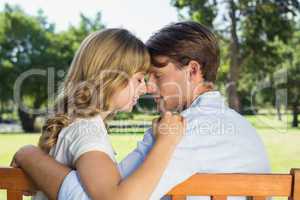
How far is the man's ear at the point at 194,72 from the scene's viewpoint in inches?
74.2

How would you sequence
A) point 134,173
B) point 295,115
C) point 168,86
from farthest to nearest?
point 295,115, point 168,86, point 134,173

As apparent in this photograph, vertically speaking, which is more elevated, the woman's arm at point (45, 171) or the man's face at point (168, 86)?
the man's face at point (168, 86)

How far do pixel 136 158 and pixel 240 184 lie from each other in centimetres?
33

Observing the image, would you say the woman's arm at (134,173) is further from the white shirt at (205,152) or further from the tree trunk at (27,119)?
the tree trunk at (27,119)

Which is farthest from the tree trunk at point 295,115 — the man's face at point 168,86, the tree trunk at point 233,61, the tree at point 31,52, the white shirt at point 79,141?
the white shirt at point 79,141

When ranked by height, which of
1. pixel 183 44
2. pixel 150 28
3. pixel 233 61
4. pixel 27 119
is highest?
pixel 150 28

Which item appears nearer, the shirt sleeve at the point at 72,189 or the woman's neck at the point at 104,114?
the shirt sleeve at the point at 72,189

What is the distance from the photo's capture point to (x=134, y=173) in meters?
1.46

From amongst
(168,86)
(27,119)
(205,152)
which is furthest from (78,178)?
(27,119)

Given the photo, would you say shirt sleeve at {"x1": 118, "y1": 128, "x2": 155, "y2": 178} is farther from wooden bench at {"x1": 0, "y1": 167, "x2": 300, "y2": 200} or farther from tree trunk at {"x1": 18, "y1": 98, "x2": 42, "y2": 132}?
tree trunk at {"x1": 18, "y1": 98, "x2": 42, "y2": 132}

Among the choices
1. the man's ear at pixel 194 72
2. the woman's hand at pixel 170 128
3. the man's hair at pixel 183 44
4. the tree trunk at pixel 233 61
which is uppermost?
the tree trunk at pixel 233 61

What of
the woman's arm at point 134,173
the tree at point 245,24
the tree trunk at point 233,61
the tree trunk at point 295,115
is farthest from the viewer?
the tree trunk at point 295,115

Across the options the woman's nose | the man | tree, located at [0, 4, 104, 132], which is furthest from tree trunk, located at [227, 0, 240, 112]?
the man

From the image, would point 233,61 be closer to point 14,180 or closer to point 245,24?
point 245,24
